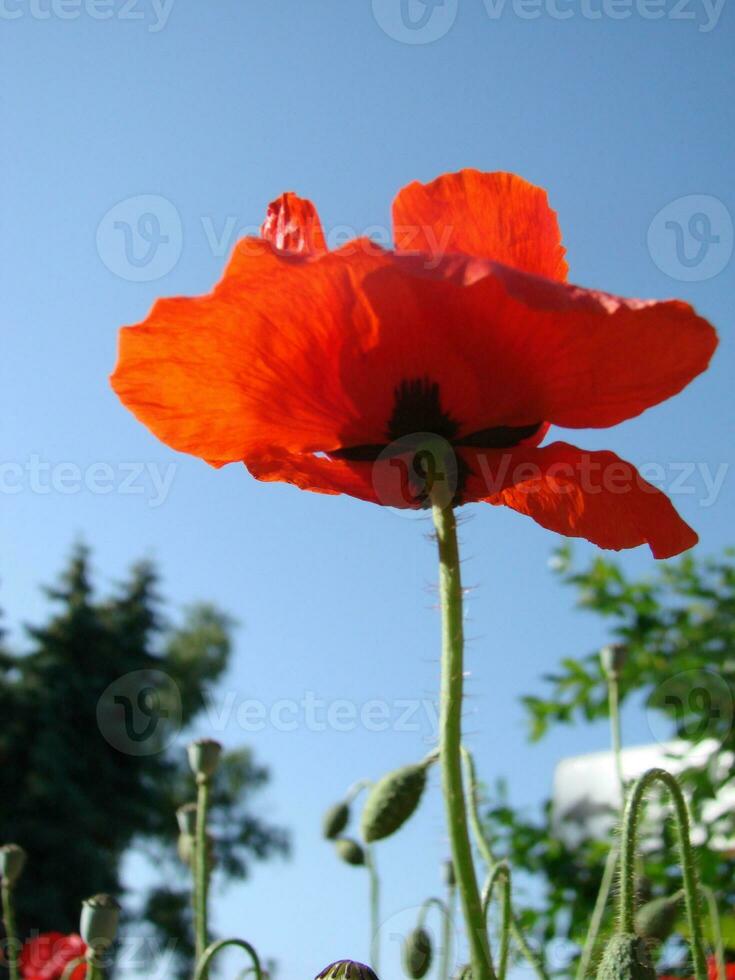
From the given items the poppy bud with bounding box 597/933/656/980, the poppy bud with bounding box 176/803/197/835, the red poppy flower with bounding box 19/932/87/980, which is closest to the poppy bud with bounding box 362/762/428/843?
the poppy bud with bounding box 597/933/656/980

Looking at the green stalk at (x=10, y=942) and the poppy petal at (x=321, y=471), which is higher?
the poppy petal at (x=321, y=471)

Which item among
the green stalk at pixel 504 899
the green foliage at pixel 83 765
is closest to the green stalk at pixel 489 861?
the green stalk at pixel 504 899

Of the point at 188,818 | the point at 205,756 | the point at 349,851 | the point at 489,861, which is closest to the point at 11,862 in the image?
the point at 188,818

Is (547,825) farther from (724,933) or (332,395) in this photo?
(332,395)

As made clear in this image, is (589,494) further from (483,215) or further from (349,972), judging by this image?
(349,972)

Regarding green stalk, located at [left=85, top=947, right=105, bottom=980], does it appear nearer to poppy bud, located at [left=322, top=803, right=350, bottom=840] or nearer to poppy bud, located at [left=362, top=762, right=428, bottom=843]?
poppy bud, located at [left=362, top=762, right=428, bottom=843]

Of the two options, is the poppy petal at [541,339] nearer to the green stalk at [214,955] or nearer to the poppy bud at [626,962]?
the poppy bud at [626,962]

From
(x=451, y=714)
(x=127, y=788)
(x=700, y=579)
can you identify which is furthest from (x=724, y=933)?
(x=127, y=788)
